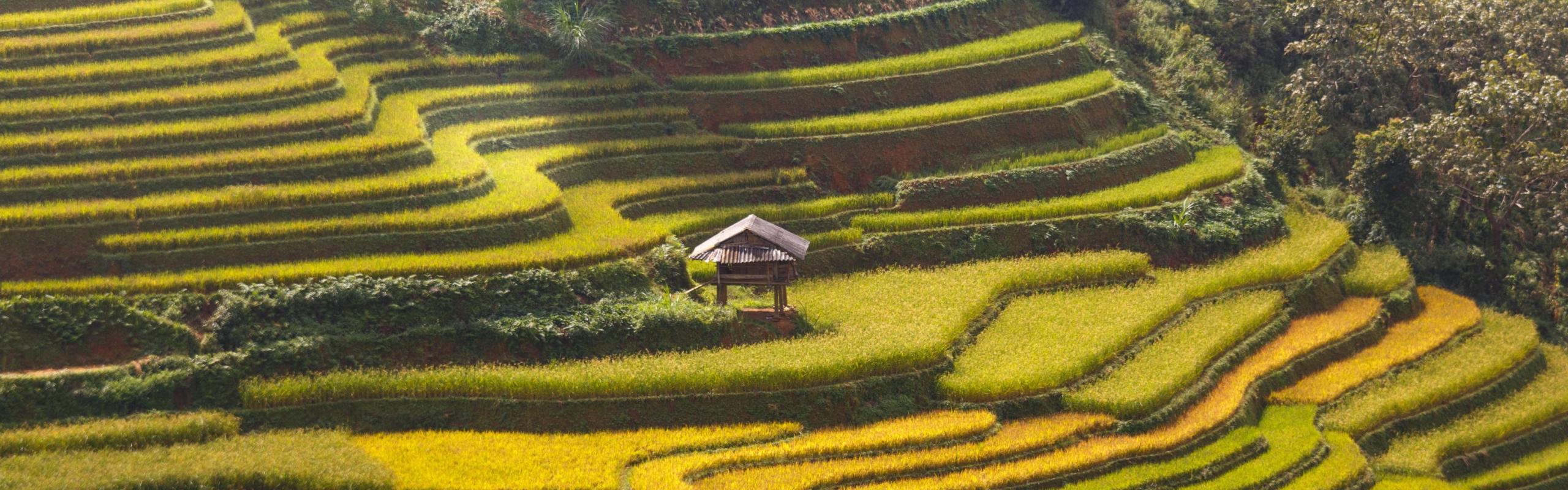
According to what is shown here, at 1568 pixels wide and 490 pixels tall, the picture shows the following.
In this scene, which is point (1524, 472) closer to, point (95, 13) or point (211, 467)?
point (211, 467)

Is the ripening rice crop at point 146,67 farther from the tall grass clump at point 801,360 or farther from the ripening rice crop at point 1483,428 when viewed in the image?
the ripening rice crop at point 1483,428

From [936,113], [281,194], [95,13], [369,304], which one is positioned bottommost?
[369,304]

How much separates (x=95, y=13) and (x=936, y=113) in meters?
19.5

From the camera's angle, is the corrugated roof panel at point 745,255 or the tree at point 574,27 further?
the tree at point 574,27

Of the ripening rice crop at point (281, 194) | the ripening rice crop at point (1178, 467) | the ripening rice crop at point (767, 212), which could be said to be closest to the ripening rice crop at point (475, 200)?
the ripening rice crop at point (281, 194)

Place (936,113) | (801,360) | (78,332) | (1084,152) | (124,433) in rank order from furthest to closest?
(936,113), (1084,152), (801,360), (78,332), (124,433)

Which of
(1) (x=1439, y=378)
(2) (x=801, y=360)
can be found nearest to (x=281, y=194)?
(2) (x=801, y=360)

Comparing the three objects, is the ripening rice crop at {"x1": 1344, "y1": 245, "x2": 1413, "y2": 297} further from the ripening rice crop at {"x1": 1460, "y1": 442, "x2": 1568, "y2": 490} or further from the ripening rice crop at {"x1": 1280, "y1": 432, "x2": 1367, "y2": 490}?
the ripening rice crop at {"x1": 1280, "y1": 432, "x2": 1367, "y2": 490}

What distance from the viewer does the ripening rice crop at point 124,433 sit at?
20.2 metres

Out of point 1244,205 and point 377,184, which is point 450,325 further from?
point 1244,205

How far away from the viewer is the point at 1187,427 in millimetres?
24297

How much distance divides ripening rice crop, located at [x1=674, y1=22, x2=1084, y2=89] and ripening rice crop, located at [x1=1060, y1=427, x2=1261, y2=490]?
15.1 metres

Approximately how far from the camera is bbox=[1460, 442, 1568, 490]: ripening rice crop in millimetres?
25969

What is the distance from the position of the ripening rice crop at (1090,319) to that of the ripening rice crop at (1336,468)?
2944 millimetres
